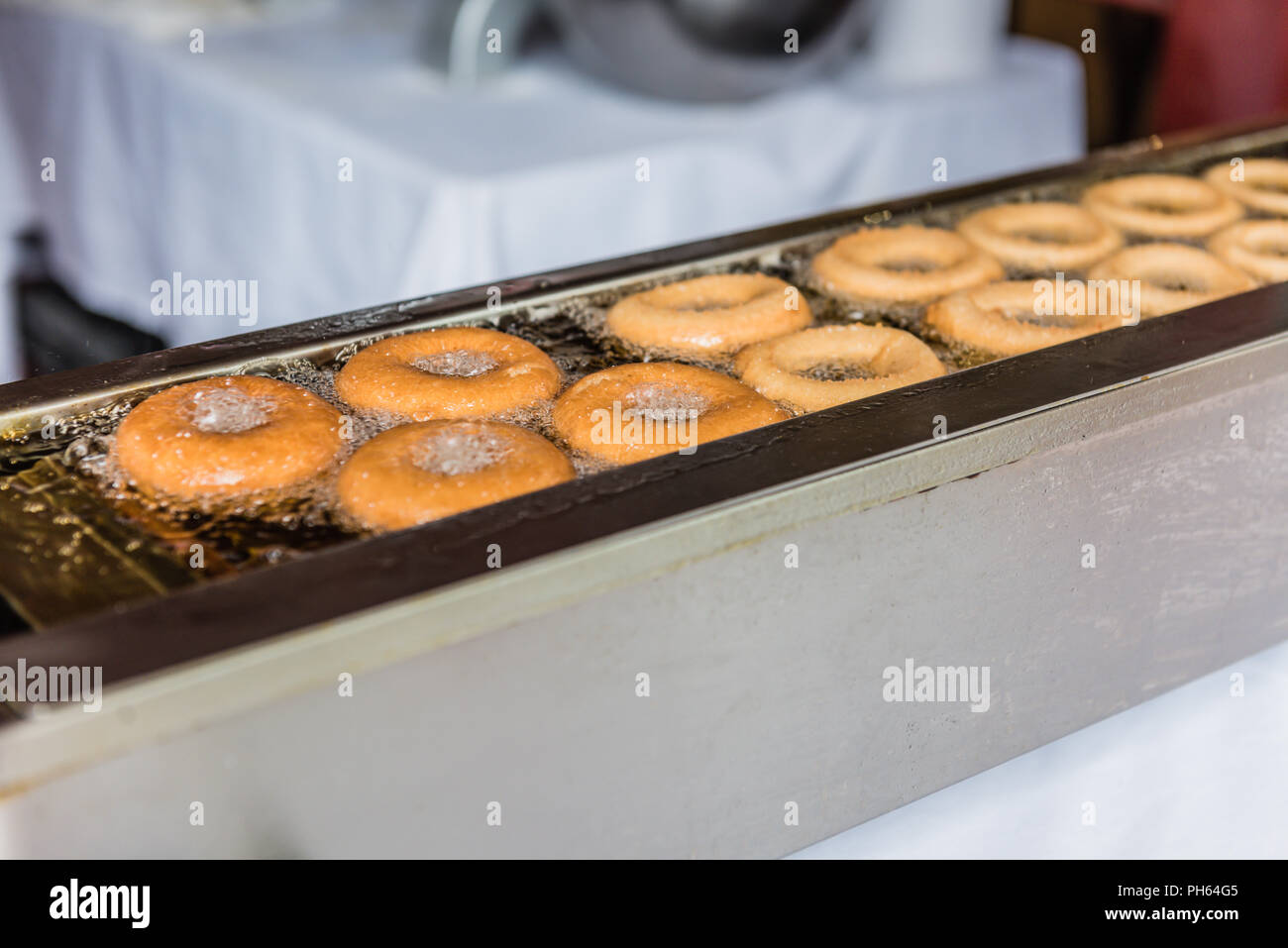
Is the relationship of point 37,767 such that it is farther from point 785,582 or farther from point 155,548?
point 785,582

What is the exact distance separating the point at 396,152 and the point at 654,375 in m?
1.02

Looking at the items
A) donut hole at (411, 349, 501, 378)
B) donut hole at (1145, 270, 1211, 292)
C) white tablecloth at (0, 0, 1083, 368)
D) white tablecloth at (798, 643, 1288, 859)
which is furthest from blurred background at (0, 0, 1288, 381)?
white tablecloth at (798, 643, 1288, 859)

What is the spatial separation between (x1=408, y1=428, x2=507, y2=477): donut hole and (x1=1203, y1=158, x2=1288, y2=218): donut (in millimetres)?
1132

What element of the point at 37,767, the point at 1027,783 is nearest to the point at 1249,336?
the point at 1027,783

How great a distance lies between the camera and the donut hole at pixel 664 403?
1.12 meters

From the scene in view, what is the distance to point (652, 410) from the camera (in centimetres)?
113

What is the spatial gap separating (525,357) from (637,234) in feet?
3.22

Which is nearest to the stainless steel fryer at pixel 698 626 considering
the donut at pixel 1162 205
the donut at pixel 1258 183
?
the donut at pixel 1162 205

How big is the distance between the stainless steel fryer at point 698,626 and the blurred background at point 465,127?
828 mm

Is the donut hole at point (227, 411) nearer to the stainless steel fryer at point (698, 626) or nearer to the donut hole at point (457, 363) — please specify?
the stainless steel fryer at point (698, 626)

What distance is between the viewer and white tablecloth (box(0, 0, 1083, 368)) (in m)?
2.03

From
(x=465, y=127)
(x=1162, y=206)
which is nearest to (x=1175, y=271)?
(x=1162, y=206)

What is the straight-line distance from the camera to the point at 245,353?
1155mm

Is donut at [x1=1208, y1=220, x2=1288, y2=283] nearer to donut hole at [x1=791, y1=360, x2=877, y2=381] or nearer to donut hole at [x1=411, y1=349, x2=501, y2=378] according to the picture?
donut hole at [x1=791, y1=360, x2=877, y2=381]
